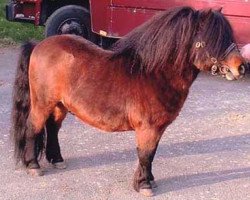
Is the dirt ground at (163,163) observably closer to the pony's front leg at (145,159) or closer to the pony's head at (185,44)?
the pony's front leg at (145,159)

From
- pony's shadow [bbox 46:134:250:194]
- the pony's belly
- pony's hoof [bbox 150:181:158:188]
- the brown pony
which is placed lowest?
pony's shadow [bbox 46:134:250:194]

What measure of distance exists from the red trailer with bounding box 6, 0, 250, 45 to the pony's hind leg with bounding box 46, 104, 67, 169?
11.9ft

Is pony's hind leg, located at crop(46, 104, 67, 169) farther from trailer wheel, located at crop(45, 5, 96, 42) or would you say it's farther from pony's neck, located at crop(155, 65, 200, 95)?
trailer wheel, located at crop(45, 5, 96, 42)

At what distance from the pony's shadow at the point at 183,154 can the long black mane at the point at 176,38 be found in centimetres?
110

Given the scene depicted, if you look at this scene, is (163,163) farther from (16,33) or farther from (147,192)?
(16,33)

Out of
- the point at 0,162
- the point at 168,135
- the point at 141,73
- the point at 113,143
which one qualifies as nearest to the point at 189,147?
the point at 168,135

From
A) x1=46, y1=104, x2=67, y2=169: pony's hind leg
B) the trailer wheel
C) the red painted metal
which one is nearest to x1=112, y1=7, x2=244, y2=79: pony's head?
x1=46, y1=104, x2=67, y2=169: pony's hind leg

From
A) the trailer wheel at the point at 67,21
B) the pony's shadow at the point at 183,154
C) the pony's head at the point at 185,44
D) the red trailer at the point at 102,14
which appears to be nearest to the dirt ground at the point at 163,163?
the pony's shadow at the point at 183,154

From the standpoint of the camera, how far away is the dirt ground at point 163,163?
14.2 ft

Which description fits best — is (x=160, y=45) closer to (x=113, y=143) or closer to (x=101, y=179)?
(x=101, y=179)

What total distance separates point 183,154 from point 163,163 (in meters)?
0.32

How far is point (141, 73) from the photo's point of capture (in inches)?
161

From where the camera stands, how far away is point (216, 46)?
3764 mm

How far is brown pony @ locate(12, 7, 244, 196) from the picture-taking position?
3.82m
